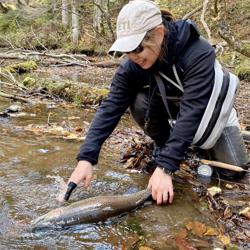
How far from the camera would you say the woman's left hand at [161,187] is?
2.61 m

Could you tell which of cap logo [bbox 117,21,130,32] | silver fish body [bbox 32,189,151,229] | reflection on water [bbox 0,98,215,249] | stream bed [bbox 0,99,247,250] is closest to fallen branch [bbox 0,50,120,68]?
stream bed [bbox 0,99,247,250]

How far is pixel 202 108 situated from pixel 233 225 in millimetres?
779

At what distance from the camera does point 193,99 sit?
2.76m

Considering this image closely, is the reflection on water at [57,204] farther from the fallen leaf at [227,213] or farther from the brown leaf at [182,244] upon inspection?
the fallen leaf at [227,213]

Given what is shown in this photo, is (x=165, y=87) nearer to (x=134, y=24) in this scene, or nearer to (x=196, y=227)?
(x=134, y=24)

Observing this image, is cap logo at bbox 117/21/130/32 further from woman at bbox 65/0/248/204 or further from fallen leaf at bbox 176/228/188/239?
fallen leaf at bbox 176/228/188/239

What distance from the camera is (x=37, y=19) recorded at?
20.4 metres

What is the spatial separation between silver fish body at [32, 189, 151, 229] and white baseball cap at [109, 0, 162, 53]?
3.06 ft

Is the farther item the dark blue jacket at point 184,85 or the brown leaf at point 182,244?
the dark blue jacket at point 184,85

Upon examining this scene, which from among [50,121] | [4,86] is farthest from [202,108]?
[4,86]

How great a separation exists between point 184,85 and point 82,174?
92cm

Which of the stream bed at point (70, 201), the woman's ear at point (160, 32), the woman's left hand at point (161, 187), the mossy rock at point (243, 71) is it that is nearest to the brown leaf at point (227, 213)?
the stream bed at point (70, 201)

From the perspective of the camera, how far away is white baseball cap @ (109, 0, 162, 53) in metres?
2.48

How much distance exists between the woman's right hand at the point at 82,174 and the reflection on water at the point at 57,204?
177mm
